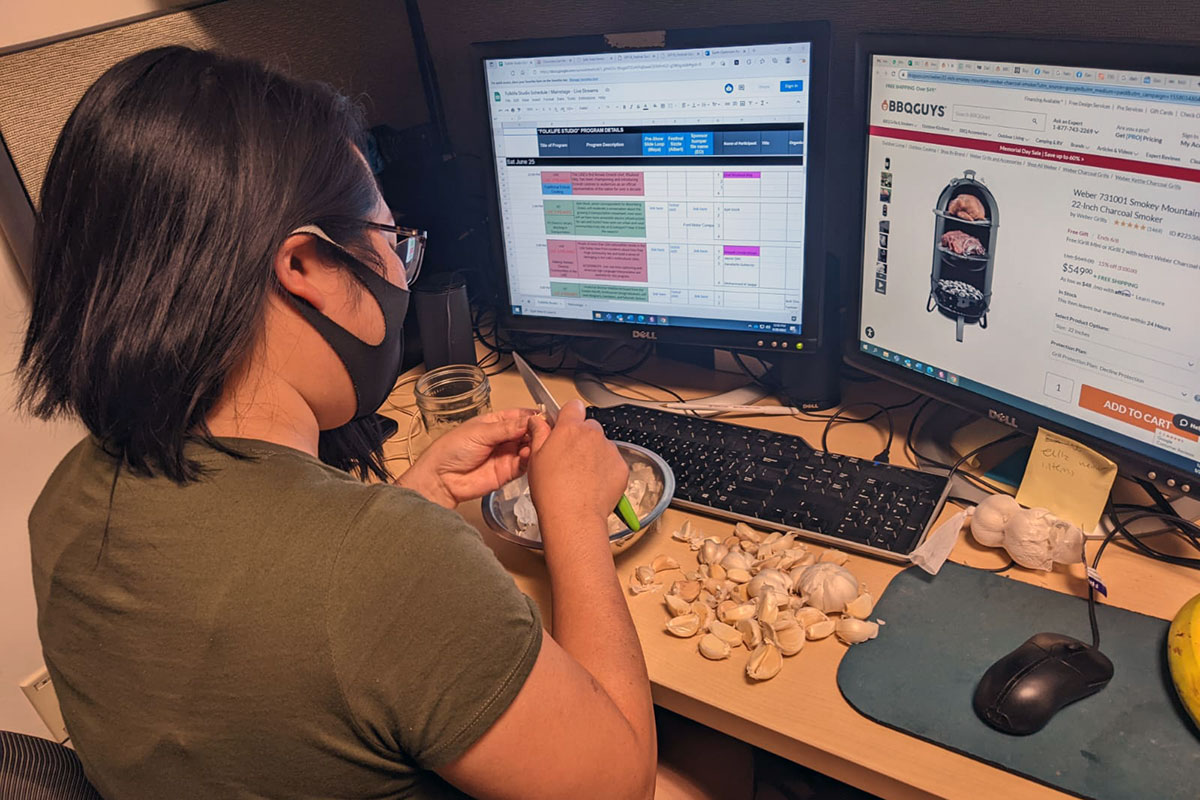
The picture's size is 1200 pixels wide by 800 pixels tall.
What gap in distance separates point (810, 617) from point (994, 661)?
15 cm

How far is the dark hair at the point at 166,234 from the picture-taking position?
627 mm

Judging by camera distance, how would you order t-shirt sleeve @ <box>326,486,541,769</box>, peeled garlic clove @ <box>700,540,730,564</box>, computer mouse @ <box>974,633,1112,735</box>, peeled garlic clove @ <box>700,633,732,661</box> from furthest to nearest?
peeled garlic clove @ <box>700,540,730,564</box>, peeled garlic clove @ <box>700,633,732,661</box>, computer mouse @ <box>974,633,1112,735</box>, t-shirt sleeve @ <box>326,486,541,769</box>

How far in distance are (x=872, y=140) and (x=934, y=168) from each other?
83mm

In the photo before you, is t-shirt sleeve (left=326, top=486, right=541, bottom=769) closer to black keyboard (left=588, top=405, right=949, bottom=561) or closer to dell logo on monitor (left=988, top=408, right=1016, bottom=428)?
black keyboard (left=588, top=405, right=949, bottom=561)

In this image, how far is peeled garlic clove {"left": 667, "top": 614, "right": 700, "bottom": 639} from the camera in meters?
0.81

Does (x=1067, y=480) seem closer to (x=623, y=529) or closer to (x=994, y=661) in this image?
(x=994, y=661)

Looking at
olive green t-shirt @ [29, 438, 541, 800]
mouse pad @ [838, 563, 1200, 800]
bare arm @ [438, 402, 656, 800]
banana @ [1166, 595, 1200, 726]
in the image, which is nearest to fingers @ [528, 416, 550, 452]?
bare arm @ [438, 402, 656, 800]

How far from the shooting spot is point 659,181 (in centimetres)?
109

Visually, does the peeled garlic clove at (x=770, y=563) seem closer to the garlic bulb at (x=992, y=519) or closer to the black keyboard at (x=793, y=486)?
the black keyboard at (x=793, y=486)

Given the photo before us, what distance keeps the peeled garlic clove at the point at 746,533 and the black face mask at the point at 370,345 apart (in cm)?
38

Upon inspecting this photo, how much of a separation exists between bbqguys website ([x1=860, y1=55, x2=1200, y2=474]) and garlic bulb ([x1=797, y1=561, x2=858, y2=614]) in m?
0.28

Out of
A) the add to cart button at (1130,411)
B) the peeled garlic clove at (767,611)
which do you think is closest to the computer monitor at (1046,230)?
the add to cart button at (1130,411)

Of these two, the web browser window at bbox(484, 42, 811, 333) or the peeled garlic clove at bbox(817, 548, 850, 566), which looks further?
the web browser window at bbox(484, 42, 811, 333)

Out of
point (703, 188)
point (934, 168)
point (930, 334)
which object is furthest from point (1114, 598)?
point (703, 188)
